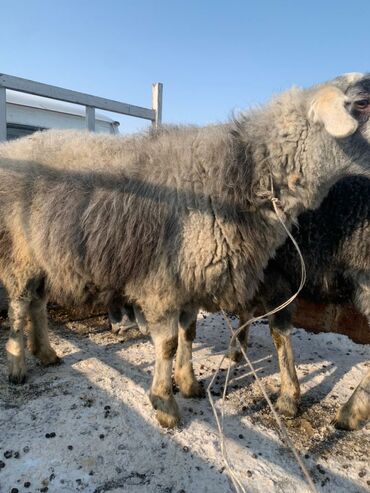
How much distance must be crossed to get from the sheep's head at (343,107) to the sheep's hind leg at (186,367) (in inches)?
76.6

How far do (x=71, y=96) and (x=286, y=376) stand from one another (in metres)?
3.92

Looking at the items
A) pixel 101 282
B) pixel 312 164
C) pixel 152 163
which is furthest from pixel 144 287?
pixel 312 164

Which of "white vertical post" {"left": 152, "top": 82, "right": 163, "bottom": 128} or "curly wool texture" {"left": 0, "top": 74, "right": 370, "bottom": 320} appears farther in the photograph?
"white vertical post" {"left": 152, "top": 82, "right": 163, "bottom": 128}

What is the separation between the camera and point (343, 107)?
2.60 metres

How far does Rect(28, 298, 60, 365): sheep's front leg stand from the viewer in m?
4.21

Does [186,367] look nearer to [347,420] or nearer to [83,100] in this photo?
[347,420]

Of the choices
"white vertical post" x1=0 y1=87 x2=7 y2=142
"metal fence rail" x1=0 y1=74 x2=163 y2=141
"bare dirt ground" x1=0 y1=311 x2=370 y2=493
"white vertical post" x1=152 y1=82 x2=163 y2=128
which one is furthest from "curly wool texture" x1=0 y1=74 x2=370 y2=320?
"white vertical post" x1=152 y1=82 x2=163 y2=128

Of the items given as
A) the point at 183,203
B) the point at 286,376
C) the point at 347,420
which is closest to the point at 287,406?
the point at 286,376

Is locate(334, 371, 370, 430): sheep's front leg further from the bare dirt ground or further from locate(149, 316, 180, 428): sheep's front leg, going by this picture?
locate(149, 316, 180, 428): sheep's front leg

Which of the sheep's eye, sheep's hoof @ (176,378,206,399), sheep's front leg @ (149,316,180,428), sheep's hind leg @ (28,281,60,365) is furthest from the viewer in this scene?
sheep's hind leg @ (28,281,60,365)

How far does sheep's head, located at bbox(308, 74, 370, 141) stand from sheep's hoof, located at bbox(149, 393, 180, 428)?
2.30 meters

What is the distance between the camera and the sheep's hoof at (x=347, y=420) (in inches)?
136

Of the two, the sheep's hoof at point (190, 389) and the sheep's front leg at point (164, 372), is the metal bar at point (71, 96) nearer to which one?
the sheep's front leg at point (164, 372)

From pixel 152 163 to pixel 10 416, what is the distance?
2.27 m
